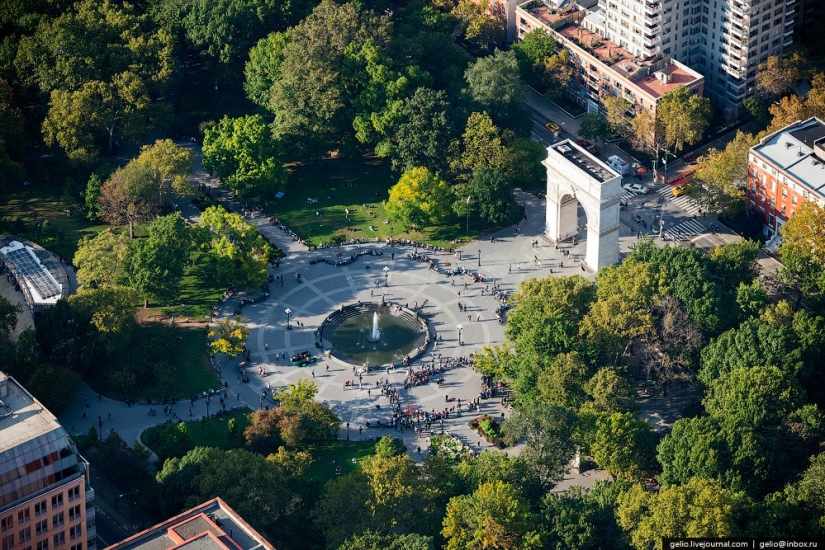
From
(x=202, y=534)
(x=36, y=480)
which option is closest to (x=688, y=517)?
(x=202, y=534)

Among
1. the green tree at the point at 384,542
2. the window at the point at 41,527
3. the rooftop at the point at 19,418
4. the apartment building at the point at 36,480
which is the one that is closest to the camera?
the apartment building at the point at 36,480

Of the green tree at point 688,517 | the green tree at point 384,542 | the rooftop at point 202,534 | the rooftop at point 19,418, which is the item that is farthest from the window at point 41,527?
the green tree at point 688,517

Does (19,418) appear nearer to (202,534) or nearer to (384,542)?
(202,534)

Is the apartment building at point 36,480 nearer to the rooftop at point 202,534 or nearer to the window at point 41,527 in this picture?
the window at point 41,527

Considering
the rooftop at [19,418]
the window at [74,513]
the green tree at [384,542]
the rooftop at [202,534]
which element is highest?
the rooftop at [19,418]

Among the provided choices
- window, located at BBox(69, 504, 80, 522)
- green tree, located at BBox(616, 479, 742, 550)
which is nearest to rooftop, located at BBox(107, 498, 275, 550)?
window, located at BBox(69, 504, 80, 522)

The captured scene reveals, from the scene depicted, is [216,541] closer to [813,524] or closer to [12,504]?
[12,504]

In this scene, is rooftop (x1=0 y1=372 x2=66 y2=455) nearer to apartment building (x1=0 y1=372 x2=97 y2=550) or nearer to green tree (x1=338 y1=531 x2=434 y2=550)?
apartment building (x1=0 y1=372 x2=97 y2=550)
